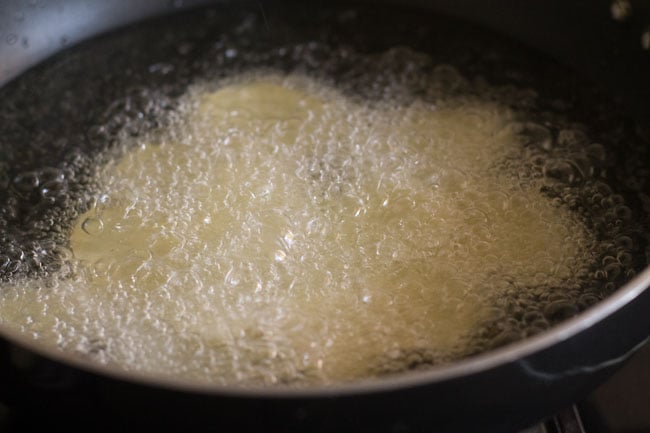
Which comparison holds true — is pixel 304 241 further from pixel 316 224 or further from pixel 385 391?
pixel 385 391

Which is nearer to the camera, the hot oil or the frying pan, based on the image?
the frying pan

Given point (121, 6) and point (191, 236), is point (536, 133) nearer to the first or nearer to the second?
point (191, 236)

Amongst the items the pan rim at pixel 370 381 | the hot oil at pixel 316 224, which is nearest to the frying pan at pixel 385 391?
the pan rim at pixel 370 381

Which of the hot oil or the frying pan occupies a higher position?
the hot oil

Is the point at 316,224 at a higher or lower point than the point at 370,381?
higher

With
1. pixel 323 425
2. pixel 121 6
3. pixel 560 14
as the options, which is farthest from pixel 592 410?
pixel 121 6

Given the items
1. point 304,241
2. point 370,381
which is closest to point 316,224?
point 304,241

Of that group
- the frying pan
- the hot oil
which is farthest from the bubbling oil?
the frying pan

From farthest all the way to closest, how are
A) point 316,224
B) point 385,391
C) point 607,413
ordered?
point 316,224 → point 607,413 → point 385,391

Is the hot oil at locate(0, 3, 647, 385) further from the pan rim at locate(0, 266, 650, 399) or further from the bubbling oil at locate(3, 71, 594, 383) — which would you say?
the pan rim at locate(0, 266, 650, 399)

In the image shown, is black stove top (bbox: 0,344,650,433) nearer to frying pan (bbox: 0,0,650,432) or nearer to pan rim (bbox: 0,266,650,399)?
frying pan (bbox: 0,0,650,432)
